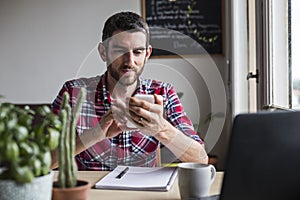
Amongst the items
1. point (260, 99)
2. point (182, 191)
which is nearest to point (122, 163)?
point (182, 191)

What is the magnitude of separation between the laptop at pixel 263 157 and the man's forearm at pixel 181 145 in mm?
744

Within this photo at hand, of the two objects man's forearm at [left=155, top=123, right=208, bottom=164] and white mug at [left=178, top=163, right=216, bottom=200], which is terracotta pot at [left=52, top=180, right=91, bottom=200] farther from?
Answer: man's forearm at [left=155, top=123, right=208, bottom=164]

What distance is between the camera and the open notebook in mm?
1269

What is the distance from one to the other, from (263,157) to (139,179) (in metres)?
0.63

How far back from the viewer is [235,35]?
113 inches

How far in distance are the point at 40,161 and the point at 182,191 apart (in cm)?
49

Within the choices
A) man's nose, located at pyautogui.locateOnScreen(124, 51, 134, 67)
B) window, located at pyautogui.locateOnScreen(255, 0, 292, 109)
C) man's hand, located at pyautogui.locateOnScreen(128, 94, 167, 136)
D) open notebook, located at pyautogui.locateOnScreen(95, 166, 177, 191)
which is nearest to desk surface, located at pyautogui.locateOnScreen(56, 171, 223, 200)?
open notebook, located at pyautogui.locateOnScreen(95, 166, 177, 191)

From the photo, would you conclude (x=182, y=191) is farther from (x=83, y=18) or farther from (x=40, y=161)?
(x=83, y=18)

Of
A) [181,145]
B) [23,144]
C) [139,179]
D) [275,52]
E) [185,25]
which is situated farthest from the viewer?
[185,25]

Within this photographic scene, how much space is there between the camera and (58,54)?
3.47 meters

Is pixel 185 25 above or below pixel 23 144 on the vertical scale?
above

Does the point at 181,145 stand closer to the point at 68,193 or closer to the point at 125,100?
the point at 125,100

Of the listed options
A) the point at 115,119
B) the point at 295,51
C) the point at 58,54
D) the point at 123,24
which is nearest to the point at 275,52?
the point at 295,51

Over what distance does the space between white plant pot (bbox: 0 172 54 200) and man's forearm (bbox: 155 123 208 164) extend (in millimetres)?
745
